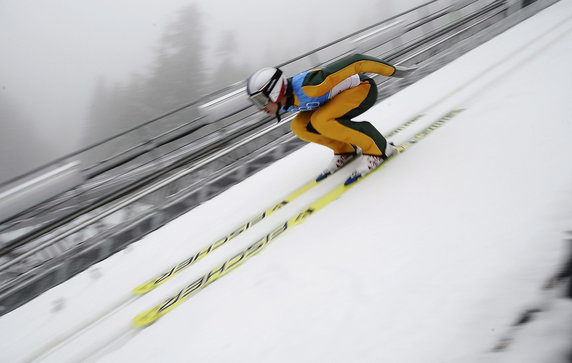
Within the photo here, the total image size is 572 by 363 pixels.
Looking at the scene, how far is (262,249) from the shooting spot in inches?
96.4

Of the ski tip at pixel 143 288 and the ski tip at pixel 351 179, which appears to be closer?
the ski tip at pixel 143 288

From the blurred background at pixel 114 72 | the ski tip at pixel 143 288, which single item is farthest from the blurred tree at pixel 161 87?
the ski tip at pixel 143 288

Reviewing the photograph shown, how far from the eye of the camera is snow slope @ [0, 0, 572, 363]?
1320mm

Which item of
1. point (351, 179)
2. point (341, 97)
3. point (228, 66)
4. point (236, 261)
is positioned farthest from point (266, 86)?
point (228, 66)

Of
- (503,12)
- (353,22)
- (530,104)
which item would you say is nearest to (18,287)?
(530,104)

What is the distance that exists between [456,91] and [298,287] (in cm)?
364

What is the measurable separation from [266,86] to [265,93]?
6cm

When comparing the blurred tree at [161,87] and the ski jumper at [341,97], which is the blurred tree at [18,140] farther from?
the ski jumper at [341,97]

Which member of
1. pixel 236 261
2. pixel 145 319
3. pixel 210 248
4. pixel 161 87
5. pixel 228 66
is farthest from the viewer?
pixel 228 66

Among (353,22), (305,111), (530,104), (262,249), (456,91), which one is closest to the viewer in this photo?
(262,249)

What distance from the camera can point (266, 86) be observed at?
Answer: 8.62 ft

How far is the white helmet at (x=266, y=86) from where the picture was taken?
2.63 m

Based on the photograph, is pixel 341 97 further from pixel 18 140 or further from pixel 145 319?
pixel 18 140

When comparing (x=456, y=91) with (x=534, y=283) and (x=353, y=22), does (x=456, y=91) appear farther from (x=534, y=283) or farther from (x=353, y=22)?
(x=353, y=22)
